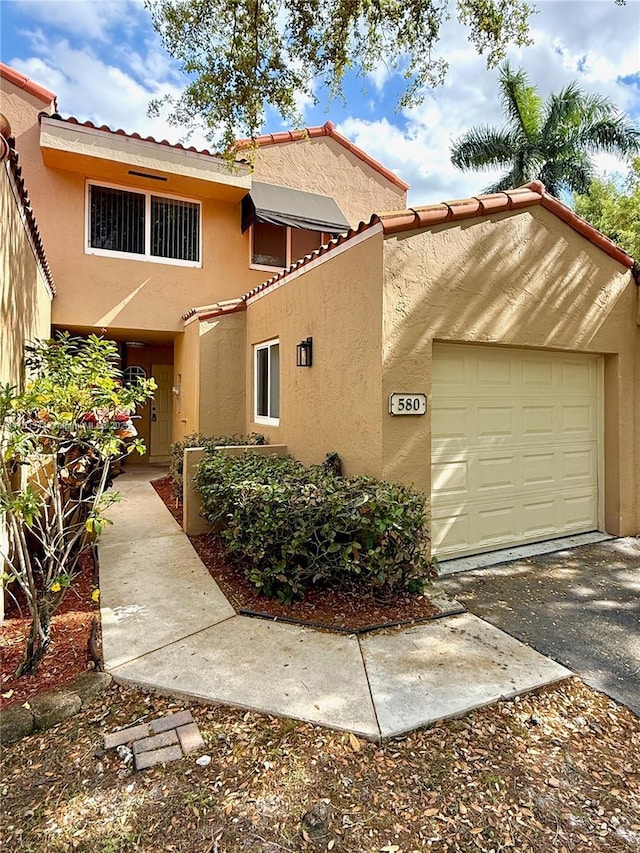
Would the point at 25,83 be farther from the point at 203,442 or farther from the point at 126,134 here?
the point at 203,442

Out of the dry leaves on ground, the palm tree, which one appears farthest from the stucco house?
the palm tree

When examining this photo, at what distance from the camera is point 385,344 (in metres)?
5.42

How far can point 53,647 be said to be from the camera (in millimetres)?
4039

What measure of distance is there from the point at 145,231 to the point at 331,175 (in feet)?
19.2

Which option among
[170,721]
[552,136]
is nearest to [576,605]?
[170,721]

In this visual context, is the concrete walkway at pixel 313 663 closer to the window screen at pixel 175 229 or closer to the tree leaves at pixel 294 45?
the tree leaves at pixel 294 45

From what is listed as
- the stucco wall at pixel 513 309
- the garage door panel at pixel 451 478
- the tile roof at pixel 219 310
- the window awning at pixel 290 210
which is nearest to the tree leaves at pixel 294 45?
the stucco wall at pixel 513 309

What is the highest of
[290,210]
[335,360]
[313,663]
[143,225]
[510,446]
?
[290,210]

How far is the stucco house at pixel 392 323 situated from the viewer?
564 centimetres

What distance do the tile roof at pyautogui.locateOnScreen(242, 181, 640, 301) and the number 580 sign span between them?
1.93 metres

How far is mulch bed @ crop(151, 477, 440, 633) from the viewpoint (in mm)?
4535

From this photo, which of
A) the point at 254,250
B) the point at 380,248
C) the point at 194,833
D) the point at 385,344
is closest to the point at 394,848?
the point at 194,833

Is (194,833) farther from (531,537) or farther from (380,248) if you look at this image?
(531,537)

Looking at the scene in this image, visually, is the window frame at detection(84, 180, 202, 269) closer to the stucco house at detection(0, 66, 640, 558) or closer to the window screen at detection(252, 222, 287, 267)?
the stucco house at detection(0, 66, 640, 558)
